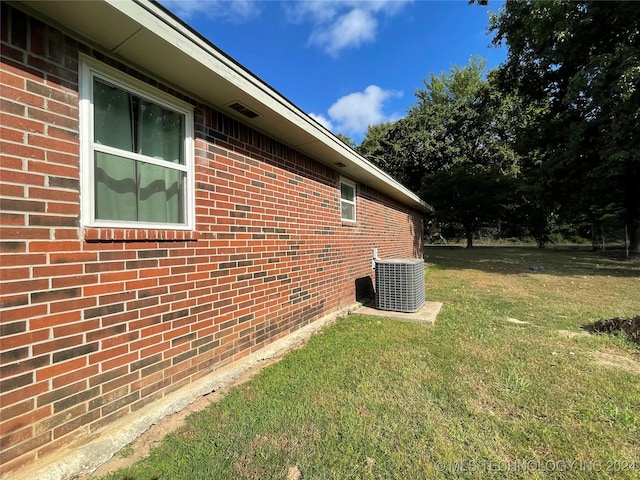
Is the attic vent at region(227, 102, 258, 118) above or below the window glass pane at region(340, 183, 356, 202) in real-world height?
above

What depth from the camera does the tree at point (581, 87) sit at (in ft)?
30.2

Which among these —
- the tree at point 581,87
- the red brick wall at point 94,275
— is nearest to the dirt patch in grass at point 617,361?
the red brick wall at point 94,275

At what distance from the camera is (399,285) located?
512cm

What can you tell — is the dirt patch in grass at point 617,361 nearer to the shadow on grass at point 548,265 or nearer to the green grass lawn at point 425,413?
the green grass lawn at point 425,413

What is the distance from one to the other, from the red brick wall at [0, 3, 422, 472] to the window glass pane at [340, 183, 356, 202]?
2411 mm

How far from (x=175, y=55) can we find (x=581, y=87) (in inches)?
495

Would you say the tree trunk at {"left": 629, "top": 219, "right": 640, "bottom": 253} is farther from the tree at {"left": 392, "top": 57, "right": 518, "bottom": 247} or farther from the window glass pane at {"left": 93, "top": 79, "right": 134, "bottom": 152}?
the window glass pane at {"left": 93, "top": 79, "right": 134, "bottom": 152}

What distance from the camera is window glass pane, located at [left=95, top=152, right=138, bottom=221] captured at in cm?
209

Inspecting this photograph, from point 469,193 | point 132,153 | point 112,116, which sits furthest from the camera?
point 469,193

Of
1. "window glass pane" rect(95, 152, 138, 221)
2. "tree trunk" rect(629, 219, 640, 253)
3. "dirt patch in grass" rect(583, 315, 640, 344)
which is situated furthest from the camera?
"tree trunk" rect(629, 219, 640, 253)

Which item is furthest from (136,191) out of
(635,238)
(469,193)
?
(469,193)

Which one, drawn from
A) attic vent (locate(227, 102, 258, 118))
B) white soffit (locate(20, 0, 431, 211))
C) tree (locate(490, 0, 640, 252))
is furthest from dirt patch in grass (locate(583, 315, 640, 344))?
tree (locate(490, 0, 640, 252))

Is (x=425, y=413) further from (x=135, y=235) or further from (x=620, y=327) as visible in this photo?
(x=620, y=327)

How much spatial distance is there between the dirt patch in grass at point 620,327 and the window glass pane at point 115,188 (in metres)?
5.74
